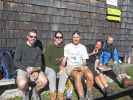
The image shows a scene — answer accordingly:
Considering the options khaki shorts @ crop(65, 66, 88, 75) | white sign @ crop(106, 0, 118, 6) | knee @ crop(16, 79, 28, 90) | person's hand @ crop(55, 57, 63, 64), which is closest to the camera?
knee @ crop(16, 79, 28, 90)

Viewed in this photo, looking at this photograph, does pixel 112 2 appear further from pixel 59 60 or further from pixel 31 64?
pixel 31 64

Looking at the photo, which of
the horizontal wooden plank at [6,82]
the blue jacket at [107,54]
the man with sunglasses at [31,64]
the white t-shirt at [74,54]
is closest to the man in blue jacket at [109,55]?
the blue jacket at [107,54]

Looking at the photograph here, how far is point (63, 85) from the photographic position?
960 centimetres

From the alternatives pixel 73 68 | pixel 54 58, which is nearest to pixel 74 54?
pixel 73 68

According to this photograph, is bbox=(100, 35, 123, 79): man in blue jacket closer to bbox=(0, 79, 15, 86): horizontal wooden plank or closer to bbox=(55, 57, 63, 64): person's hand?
bbox=(55, 57, 63, 64): person's hand

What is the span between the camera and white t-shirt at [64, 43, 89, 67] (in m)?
9.88

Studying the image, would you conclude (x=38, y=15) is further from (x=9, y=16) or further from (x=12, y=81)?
(x=12, y=81)

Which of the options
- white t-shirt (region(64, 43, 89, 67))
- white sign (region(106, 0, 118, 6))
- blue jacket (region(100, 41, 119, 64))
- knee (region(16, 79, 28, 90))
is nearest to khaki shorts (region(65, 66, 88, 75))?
white t-shirt (region(64, 43, 89, 67))

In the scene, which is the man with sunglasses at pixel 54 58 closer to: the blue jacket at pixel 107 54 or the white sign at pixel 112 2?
the blue jacket at pixel 107 54

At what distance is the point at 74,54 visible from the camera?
990cm

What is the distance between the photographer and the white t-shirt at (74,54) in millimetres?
9875

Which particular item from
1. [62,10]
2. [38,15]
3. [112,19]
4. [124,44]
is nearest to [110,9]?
[112,19]

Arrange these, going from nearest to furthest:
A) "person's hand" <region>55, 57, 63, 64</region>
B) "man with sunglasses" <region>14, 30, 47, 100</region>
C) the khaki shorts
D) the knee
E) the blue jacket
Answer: the knee → "man with sunglasses" <region>14, 30, 47, 100</region> → "person's hand" <region>55, 57, 63, 64</region> → the khaki shorts → the blue jacket

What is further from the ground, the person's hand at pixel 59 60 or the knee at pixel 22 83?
the person's hand at pixel 59 60
